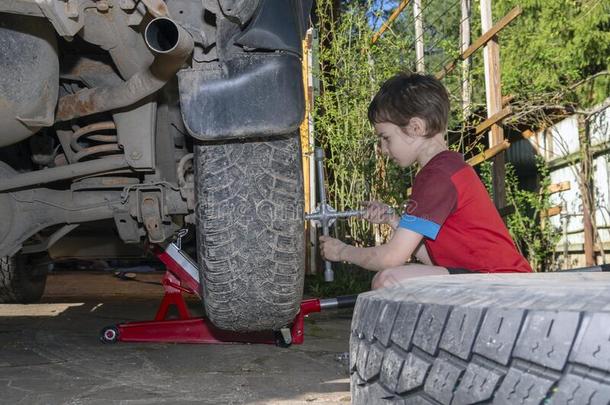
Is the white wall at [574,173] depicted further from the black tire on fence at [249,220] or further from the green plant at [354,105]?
the black tire on fence at [249,220]

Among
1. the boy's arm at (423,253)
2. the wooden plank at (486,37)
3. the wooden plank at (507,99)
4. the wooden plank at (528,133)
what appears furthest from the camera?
the wooden plank at (528,133)

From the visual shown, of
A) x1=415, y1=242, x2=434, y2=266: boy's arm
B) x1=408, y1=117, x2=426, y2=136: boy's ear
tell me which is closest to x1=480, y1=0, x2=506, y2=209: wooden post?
x1=415, y1=242, x2=434, y2=266: boy's arm

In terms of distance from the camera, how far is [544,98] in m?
6.79

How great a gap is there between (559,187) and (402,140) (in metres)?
5.53

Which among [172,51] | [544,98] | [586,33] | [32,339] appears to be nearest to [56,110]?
[172,51]

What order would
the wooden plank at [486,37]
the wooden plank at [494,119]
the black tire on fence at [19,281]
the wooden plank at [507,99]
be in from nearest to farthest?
the black tire on fence at [19,281] → the wooden plank at [494,119] → the wooden plank at [486,37] → the wooden plank at [507,99]

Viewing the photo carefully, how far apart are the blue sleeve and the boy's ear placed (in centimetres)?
31

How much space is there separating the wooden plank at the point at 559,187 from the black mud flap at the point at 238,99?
5.75 m

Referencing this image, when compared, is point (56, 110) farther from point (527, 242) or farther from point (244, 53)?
point (527, 242)

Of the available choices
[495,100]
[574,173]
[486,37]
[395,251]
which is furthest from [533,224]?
[395,251]

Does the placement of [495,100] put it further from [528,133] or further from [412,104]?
[412,104]

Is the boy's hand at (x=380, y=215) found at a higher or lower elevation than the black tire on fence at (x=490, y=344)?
higher

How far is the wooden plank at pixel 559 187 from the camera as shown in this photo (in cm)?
733

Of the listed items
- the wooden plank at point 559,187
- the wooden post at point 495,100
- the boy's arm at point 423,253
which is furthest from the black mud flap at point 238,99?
the wooden plank at point 559,187
